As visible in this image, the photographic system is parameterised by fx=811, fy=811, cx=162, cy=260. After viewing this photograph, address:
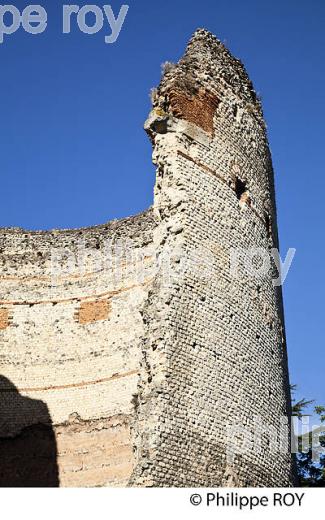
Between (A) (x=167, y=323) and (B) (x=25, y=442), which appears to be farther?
(B) (x=25, y=442)

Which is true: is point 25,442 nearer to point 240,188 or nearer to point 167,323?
point 240,188

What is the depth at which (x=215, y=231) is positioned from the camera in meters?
10.7

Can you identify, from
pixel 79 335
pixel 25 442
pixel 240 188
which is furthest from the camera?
pixel 79 335

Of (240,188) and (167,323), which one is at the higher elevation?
(240,188)

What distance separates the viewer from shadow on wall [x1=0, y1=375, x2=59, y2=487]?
619 inches

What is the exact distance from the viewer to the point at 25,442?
16.1 m

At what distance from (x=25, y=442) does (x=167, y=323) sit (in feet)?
25.3

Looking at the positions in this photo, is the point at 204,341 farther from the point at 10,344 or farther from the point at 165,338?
the point at 10,344

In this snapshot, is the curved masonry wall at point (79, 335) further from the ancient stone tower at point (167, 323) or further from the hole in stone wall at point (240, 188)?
the hole in stone wall at point (240, 188)

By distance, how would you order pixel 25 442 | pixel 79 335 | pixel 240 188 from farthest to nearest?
1. pixel 79 335
2. pixel 25 442
3. pixel 240 188

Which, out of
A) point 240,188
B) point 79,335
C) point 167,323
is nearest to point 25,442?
point 79,335

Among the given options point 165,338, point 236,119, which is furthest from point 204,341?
point 236,119

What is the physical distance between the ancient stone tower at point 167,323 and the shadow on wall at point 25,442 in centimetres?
2

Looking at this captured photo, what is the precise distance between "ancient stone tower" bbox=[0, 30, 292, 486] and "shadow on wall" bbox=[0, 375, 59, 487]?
0.9 inches
